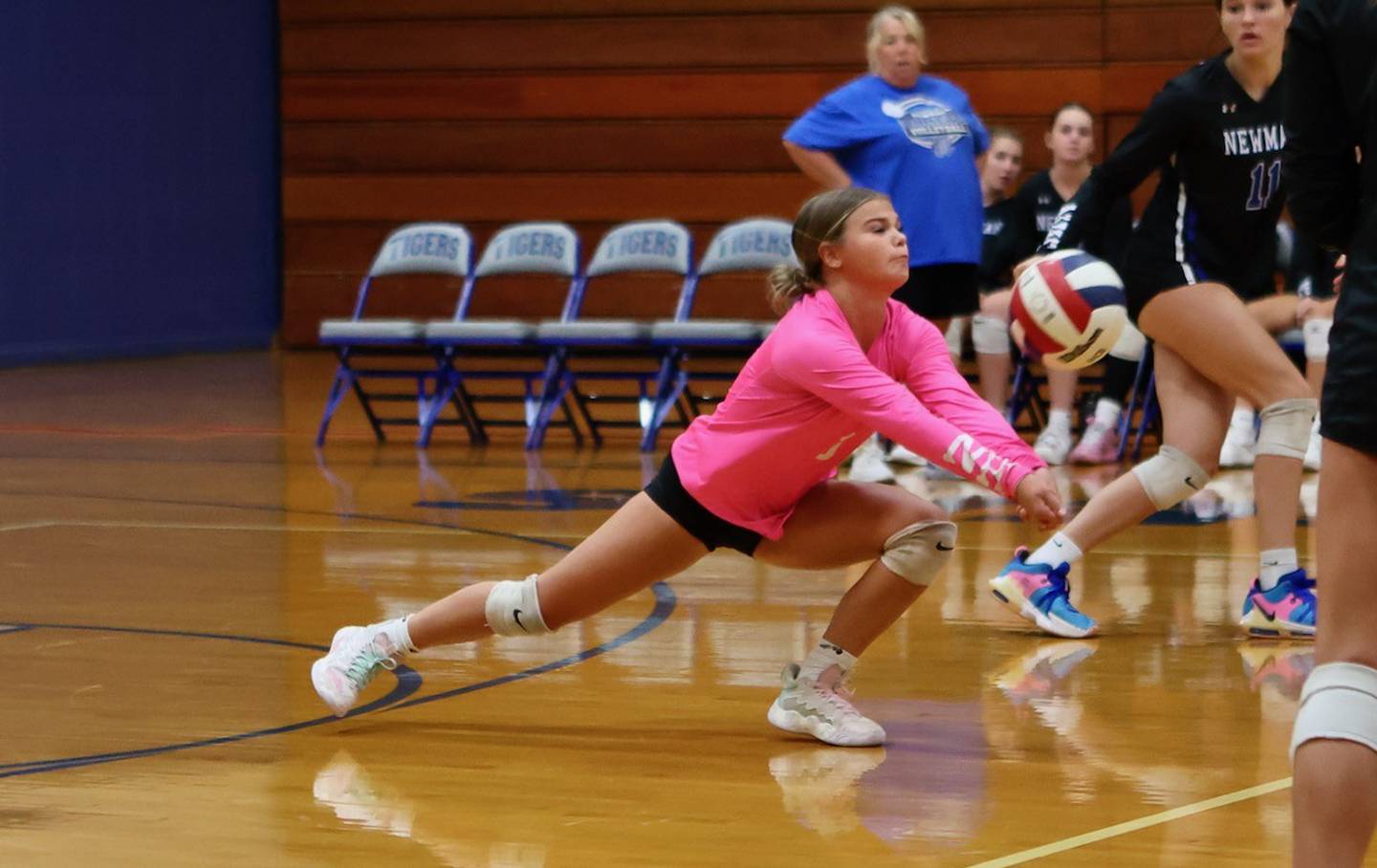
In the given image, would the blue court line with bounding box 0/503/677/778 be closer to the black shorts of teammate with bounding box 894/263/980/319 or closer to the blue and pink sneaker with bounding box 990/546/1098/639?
the blue and pink sneaker with bounding box 990/546/1098/639

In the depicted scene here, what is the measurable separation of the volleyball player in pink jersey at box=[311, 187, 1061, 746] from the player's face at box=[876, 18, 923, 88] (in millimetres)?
3816

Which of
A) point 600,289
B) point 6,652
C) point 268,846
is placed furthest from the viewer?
point 600,289

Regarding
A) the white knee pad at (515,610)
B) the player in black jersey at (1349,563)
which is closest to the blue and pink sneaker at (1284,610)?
the white knee pad at (515,610)

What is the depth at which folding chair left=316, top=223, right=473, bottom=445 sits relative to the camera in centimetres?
940

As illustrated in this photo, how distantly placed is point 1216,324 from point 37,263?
10.1 m

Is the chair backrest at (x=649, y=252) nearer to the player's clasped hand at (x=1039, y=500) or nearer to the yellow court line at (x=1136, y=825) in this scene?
the player's clasped hand at (x=1039, y=500)

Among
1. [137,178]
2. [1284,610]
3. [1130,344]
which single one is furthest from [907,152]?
[137,178]

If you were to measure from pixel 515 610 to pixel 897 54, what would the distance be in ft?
14.2

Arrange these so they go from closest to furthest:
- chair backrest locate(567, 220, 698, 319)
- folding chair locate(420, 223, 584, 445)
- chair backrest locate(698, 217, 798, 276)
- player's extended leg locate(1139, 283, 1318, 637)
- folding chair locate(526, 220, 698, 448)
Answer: player's extended leg locate(1139, 283, 1318, 637)
folding chair locate(526, 220, 698, 448)
folding chair locate(420, 223, 584, 445)
chair backrest locate(698, 217, 798, 276)
chair backrest locate(567, 220, 698, 319)

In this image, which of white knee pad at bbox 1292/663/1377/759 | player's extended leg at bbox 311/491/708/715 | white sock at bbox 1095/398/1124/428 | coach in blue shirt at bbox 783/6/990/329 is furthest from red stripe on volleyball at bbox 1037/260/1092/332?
white sock at bbox 1095/398/1124/428

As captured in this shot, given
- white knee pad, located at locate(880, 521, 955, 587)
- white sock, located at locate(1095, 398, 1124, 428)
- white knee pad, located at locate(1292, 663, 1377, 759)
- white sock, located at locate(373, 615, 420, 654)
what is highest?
white knee pad, located at locate(1292, 663, 1377, 759)

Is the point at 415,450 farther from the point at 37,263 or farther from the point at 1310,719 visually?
the point at 1310,719

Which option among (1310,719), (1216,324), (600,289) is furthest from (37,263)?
(1310,719)

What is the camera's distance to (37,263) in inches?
520
